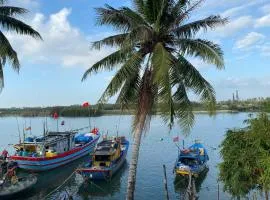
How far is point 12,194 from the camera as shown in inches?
1065

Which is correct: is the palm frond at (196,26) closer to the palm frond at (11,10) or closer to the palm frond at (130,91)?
the palm frond at (130,91)

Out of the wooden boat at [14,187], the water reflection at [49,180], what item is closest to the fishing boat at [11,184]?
the wooden boat at [14,187]

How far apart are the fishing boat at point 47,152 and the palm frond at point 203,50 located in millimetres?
29271

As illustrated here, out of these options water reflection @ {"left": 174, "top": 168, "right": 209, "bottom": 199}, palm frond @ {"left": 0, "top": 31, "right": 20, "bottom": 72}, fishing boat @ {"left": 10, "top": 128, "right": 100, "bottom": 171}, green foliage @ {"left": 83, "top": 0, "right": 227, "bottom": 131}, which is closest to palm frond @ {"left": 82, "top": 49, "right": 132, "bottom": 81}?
green foliage @ {"left": 83, "top": 0, "right": 227, "bottom": 131}

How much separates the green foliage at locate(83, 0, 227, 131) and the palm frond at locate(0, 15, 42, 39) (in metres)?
5.69

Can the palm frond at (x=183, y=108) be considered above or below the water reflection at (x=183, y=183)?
above

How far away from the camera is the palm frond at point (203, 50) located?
51.1 ft

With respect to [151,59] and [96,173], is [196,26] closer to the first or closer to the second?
[151,59]

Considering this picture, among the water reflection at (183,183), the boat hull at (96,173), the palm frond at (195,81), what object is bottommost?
the water reflection at (183,183)

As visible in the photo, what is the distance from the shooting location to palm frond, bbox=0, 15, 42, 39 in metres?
19.2

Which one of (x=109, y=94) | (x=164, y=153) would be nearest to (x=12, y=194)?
(x=109, y=94)

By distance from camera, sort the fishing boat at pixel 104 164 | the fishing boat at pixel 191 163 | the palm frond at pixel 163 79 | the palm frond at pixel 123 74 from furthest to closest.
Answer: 1. the fishing boat at pixel 104 164
2. the fishing boat at pixel 191 163
3. the palm frond at pixel 123 74
4. the palm frond at pixel 163 79

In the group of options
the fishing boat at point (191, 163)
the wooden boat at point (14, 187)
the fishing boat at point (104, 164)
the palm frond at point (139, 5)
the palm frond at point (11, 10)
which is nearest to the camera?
the palm frond at point (139, 5)

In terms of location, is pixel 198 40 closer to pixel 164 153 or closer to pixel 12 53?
pixel 12 53
